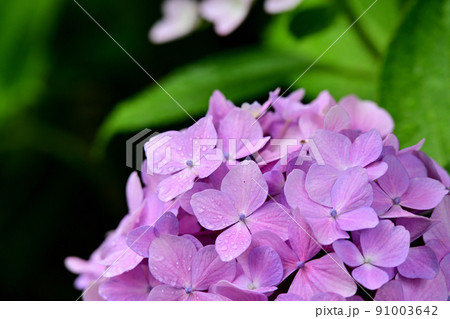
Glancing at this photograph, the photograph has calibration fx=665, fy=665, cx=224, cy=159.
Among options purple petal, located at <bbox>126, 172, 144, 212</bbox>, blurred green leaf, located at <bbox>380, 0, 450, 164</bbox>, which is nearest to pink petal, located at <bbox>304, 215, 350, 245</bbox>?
purple petal, located at <bbox>126, 172, 144, 212</bbox>

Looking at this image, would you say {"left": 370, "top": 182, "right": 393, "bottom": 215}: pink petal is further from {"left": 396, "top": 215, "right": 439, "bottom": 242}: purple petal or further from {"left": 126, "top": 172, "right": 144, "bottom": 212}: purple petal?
{"left": 126, "top": 172, "right": 144, "bottom": 212}: purple petal

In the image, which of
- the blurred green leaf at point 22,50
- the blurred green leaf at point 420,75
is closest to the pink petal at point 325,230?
the blurred green leaf at point 420,75

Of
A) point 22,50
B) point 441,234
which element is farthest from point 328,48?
point 22,50

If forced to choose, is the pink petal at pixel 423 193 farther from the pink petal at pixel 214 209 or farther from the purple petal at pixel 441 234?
the pink petal at pixel 214 209

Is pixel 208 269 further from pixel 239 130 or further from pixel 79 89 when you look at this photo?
pixel 79 89

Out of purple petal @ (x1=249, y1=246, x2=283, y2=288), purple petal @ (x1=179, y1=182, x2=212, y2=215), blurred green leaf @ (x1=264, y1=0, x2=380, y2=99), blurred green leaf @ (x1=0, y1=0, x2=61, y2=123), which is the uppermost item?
blurred green leaf @ (x1=0, y1=0, x2=61, y2=123)

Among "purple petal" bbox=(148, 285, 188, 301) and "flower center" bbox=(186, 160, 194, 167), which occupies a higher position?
"flower center" bbox=(186, 160, 194, 167)
